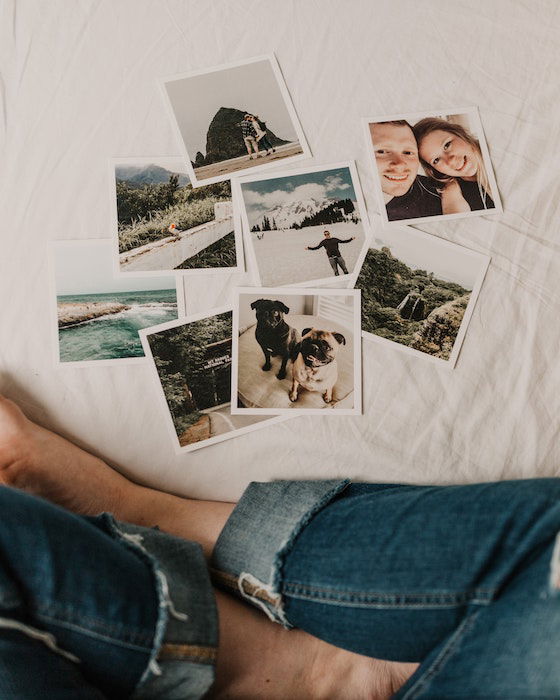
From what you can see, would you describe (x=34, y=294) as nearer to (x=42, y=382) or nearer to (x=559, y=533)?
(x=42, y=382)

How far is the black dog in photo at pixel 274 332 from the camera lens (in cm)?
96

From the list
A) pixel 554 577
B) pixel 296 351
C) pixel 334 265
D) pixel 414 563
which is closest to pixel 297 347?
pixel 296 351

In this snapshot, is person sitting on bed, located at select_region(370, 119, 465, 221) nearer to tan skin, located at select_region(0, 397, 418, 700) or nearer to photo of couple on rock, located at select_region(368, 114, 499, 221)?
photo of couple on rock, located at select_region(368, 114, 499, 221)

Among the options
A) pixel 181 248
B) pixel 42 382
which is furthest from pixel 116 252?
pixel 42 382

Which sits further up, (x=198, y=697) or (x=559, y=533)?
(x=559, y=533)

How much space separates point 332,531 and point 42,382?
49cm

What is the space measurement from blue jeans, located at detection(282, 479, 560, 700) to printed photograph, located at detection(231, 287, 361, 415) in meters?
0.21

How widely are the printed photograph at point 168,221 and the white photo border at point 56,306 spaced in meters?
0.03

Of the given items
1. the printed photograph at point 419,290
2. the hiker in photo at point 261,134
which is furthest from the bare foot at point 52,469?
the hiker in photo at point 261,134

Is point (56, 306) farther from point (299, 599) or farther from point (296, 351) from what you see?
point (299, 599)

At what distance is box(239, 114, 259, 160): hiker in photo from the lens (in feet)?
3.32

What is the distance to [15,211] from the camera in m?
0.96

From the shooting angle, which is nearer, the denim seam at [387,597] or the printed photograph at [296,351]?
the denim seam at [387,597]

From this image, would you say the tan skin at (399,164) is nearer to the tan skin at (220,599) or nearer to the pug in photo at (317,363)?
the pug in photo at (317,363)
